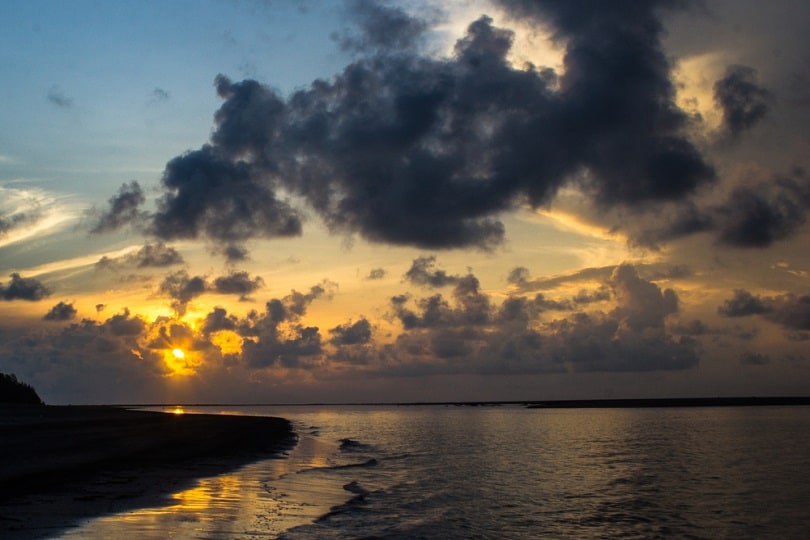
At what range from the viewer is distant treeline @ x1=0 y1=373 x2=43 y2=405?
119875 mm

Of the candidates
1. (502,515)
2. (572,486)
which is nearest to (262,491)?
(502,515)

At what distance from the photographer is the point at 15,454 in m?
34.8

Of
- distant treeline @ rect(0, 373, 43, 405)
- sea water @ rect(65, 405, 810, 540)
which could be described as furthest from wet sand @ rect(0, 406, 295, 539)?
distant treeline @ rect(0, 373, 43, 405)

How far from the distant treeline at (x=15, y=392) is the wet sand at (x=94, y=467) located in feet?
233

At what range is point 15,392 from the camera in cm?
12344

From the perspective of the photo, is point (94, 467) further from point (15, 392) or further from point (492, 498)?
point (15, 392)

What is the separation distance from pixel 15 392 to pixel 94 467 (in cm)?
10841

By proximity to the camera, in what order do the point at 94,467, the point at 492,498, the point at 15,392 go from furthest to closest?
the point at 15,392 → the point at 94,467 → the point at 492,498

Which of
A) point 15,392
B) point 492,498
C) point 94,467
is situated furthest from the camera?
point 15,392

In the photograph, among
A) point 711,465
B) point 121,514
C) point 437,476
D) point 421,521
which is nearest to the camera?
point 121,514

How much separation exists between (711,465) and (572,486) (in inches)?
654

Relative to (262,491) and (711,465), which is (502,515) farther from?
(711,465)

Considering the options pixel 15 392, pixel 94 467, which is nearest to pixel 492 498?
pixel 94 467

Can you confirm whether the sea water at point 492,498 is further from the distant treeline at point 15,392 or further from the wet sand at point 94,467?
the distant treeline at point 15,392
